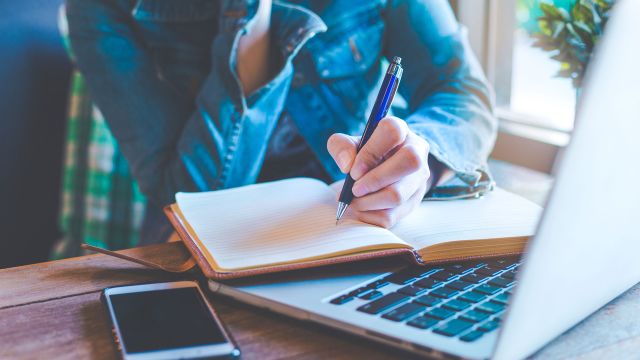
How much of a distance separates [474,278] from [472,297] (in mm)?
49

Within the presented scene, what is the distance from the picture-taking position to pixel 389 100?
0.66 meters

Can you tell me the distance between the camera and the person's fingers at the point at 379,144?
637mm

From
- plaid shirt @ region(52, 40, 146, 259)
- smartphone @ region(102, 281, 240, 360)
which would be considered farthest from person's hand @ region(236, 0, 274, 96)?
plaid shirt @ region(52, 40, 146, 259)

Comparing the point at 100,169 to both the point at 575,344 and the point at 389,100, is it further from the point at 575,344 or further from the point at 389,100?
the point at 575,344

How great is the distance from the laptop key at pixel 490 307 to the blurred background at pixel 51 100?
2.84 ft

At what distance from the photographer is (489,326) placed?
0.46 meters

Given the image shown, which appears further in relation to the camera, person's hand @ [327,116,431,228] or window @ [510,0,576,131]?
window @ [510,0,576,131]

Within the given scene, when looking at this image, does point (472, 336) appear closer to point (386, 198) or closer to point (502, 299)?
point (502, 299)

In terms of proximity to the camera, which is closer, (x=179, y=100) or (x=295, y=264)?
(x=295, y=264)

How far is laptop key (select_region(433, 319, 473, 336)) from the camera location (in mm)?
449

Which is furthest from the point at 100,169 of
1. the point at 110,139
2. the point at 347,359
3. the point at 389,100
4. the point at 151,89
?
the point at 347,359

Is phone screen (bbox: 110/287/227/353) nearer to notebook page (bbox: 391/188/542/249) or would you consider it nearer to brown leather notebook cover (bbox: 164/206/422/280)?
brown leather notebook cover (bbox: 164/206/422/280)

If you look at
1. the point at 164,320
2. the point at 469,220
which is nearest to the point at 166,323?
the point at 164,320

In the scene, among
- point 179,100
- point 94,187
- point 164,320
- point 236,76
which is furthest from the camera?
point 94,187
